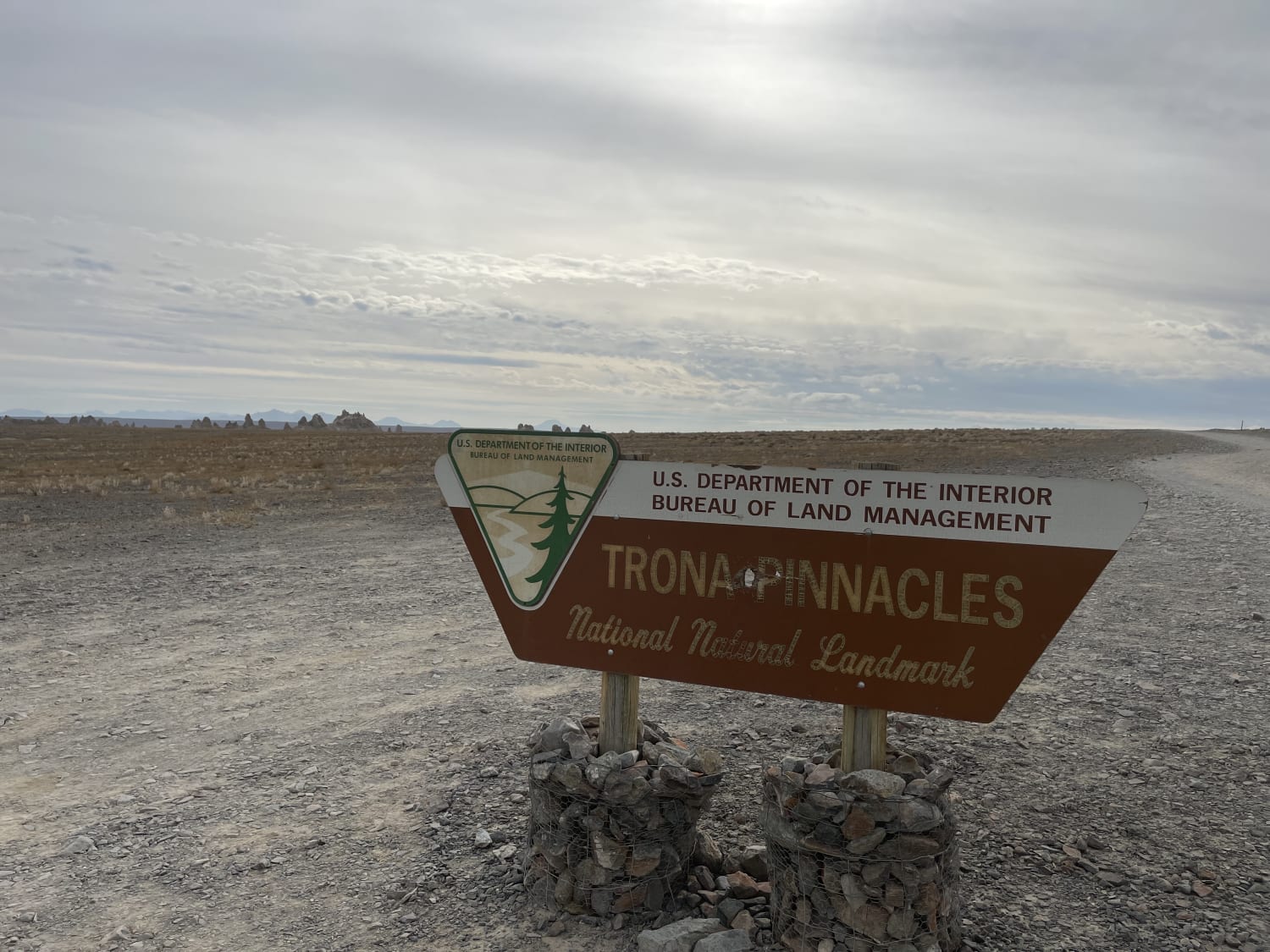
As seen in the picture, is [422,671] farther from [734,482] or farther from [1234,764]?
[1234,764]

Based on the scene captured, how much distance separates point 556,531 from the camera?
3.88m

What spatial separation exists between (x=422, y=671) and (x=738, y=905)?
405 centimetres

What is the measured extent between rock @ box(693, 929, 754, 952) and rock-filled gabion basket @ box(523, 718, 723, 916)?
0.37 m

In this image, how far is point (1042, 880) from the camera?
Result: 12.8ft

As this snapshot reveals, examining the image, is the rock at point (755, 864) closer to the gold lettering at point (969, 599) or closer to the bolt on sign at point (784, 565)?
the bolt on sign at point (784, 565)

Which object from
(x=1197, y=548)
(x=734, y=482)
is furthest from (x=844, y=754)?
(x=1197, y=548)

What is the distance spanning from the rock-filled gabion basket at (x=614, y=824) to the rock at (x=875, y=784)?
2.36 feet

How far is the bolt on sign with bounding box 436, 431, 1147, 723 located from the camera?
3076 mm

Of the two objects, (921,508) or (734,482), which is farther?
(734,482)

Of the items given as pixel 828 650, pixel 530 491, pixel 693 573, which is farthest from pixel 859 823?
pixel 530 491

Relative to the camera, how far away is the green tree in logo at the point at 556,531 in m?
3.85

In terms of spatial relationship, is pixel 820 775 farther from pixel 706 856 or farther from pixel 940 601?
pixel 706 856

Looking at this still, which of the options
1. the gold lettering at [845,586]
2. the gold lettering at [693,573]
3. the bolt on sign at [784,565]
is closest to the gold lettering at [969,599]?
the bolt on sign at [784,565]

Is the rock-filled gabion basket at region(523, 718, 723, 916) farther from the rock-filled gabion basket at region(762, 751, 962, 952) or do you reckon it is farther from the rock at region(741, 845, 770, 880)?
the rock-filled gabion basket at region(762, 751, 962, 952)
